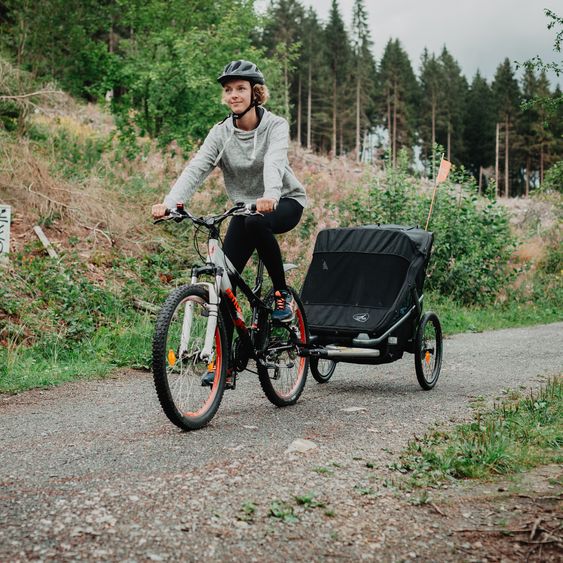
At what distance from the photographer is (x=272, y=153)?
5004 mm

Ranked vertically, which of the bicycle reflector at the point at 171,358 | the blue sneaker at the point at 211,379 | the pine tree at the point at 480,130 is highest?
the pine tree at the point at 480,130

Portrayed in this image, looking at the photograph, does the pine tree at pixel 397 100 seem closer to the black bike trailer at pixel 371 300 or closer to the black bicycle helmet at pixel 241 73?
the black bike trailer at pixel 371 300

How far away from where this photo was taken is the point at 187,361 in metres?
4.62

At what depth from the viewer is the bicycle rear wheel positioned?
546 cm

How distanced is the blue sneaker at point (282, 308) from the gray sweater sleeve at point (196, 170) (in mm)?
1081

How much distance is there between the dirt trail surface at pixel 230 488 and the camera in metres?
2.85

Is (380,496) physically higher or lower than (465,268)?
lower

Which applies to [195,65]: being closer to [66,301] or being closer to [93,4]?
[93,4]

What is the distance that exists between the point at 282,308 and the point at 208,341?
1.01 meters

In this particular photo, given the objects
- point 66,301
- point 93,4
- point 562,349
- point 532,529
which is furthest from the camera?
point 93,4

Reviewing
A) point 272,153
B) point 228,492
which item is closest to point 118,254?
point 272,153

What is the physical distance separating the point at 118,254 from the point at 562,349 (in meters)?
6.57

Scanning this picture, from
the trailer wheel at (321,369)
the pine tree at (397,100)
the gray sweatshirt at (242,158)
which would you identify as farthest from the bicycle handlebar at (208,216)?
the pine tree at (397,100)

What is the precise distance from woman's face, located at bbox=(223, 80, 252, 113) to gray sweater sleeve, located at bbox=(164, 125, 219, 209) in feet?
0.77
